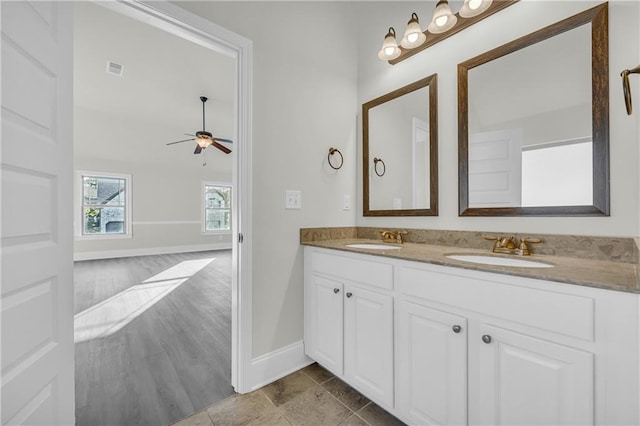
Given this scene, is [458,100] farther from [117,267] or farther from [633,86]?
[117,267]

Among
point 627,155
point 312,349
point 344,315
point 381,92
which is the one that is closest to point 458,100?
point 381,92

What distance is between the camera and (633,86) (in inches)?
43.7

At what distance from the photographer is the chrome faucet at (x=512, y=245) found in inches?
51.8

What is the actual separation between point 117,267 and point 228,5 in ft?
18.1

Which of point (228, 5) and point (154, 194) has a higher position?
point (228, 5)

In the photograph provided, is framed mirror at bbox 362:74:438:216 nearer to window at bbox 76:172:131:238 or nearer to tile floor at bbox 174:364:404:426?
tile floor at bbox 174:364:404:426

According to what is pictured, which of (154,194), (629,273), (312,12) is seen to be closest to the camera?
(629,273)

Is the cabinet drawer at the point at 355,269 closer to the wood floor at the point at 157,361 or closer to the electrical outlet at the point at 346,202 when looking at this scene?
the electrical outlet at the point at 346,202

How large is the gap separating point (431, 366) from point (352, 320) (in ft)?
1.52

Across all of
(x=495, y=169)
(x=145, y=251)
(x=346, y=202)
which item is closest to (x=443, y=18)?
(x=495, y=169)

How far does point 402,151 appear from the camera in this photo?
1942 mm

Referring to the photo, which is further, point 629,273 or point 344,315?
point 344,315

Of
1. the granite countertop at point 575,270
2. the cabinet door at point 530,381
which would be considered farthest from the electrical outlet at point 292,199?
the cabinet door at point 530,381

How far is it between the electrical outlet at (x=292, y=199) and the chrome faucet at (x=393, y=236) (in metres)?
0.64
